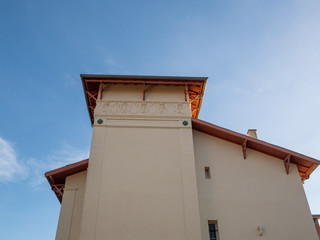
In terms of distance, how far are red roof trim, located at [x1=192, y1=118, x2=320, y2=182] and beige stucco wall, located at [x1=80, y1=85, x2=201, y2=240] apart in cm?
105

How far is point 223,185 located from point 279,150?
10.5 feet

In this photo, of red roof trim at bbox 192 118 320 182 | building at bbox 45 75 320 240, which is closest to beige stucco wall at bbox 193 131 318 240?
building at bbox 45 75 320 240

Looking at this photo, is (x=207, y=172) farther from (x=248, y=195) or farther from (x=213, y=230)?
(x=213, y=230)

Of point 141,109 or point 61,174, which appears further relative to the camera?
point 141,109

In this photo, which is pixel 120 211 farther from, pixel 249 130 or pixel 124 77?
pixel 249 130

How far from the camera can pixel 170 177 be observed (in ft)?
43.2

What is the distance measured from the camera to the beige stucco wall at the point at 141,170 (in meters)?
11.9

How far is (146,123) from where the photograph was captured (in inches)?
576

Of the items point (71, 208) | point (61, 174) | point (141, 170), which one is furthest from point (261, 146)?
point (61, 174)

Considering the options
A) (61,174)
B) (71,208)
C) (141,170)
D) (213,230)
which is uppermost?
(61,174)

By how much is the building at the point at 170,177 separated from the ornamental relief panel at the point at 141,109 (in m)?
0.05

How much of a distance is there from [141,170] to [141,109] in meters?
3.30

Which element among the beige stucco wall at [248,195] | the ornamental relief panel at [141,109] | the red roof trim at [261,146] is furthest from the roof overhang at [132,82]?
the beige stucco wall at [248,195]

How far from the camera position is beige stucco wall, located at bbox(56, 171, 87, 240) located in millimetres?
12984
